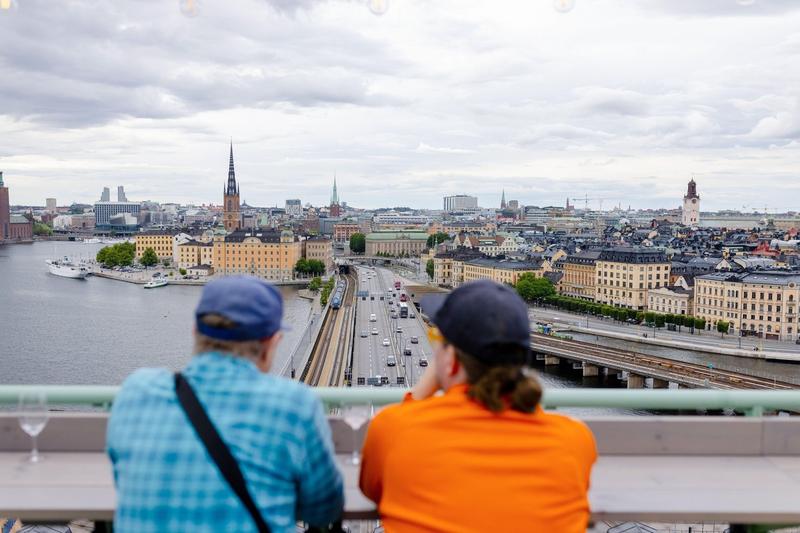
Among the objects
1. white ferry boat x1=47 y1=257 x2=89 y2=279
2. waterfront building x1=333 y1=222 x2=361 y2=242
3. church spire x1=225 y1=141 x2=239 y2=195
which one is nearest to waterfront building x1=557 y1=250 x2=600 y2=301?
white ferry boat x1=47 y1=257 x2=89 y2=279

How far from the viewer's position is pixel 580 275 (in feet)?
70.9

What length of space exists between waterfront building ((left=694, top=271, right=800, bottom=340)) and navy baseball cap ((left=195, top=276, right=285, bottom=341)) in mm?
16616

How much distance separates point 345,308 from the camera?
19.5 m

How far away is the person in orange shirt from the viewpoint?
2.34 ft

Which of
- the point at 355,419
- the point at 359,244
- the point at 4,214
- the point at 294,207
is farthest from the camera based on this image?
the point at 294,207

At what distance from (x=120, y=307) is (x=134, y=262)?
14.1m

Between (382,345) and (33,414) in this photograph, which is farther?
(382,345)

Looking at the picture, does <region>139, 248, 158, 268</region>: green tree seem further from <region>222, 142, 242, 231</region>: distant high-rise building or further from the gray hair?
the gray hair

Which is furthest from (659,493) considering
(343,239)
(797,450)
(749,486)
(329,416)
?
(343,239)

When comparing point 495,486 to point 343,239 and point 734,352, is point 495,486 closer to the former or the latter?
point 734,352

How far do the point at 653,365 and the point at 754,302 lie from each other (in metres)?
4.82

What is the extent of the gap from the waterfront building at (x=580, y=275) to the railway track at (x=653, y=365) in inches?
250

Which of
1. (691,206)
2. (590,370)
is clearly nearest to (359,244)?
(691,206)

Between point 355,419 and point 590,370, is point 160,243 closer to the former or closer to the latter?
point 590,370
